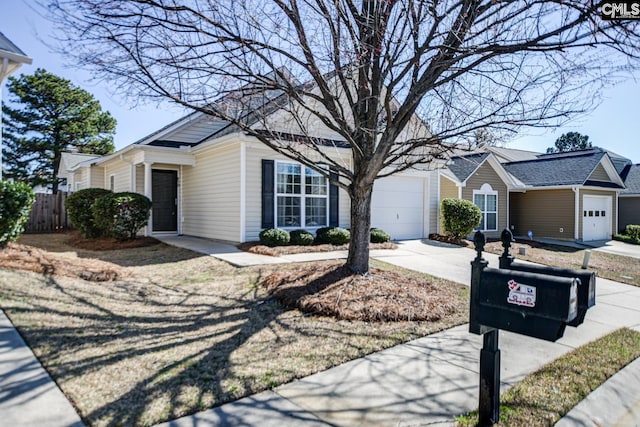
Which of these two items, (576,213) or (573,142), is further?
(573,142)

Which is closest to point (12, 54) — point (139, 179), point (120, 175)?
point (139, 179)

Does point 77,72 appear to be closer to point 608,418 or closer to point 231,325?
point 231,325

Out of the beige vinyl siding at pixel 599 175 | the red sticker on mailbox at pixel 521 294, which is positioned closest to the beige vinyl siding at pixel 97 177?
the red sticker on mailbox at pixel 521 294

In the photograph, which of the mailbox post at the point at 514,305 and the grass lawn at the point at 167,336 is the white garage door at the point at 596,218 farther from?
the mailbox post at the point at 514,305

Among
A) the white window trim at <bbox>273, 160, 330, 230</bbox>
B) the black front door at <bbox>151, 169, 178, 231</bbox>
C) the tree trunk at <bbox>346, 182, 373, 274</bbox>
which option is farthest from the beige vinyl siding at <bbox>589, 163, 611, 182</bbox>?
the black front door at <bbox>151, 169, 178, 231</bbox>

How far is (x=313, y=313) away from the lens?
219 inches

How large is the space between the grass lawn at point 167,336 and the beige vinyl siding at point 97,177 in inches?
507

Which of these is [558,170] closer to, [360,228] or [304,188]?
[304,188]

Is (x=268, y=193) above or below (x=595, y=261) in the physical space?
above

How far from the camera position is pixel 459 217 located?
15.1m

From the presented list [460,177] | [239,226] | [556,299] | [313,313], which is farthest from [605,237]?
[556,299]

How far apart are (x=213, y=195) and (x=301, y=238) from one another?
364 centimetres

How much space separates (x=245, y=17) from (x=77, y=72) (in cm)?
260

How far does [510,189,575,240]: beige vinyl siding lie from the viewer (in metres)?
19.3
